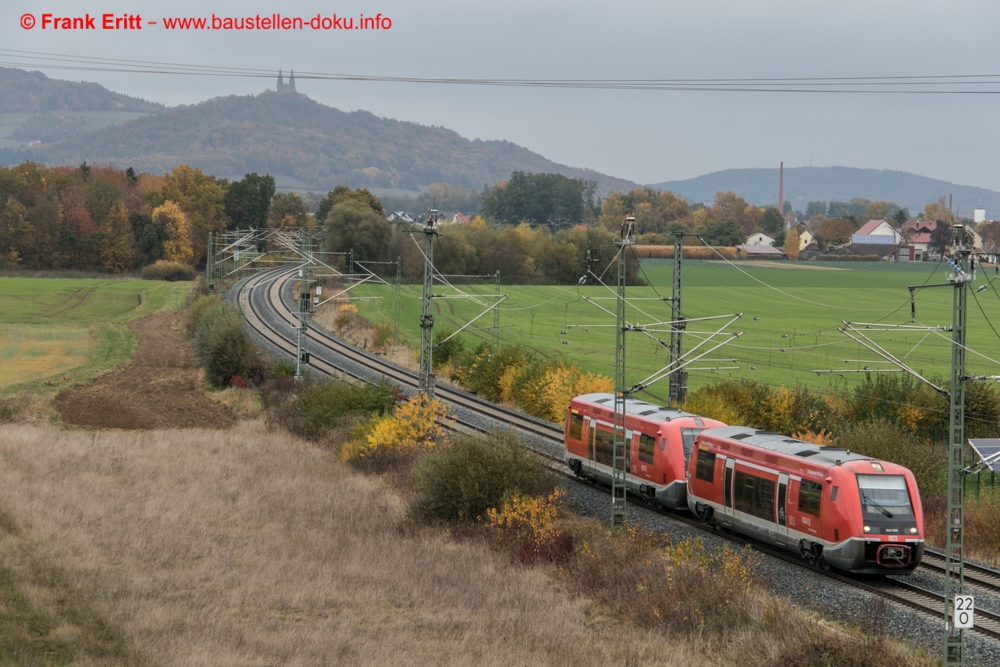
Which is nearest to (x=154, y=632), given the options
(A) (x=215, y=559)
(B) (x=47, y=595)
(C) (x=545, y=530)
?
(B) (x=47, y=595)

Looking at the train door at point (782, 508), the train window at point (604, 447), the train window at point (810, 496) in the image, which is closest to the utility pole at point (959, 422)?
the train window at point (810, 496)

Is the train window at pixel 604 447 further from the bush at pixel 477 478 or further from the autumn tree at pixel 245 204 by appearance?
the autumn tree at pixel 245 204

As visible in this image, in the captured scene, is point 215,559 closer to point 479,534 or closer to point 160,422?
point 479,534

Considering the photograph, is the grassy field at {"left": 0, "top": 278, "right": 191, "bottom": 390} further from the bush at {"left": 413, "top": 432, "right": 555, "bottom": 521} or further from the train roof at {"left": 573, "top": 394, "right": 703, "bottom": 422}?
the train roof at {"left": 573, "top": 394, "right": 703, "bottom": 422}

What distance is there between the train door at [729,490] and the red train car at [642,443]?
2658 millimetres

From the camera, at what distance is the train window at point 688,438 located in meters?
30.8

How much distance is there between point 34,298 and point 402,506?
285ft

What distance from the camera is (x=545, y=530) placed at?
1091 inches

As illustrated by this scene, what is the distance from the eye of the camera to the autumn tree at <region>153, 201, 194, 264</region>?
140 m

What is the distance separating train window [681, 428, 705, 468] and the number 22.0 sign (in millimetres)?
13984

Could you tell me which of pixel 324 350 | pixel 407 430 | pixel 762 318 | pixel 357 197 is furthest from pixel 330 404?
pixel 357 197

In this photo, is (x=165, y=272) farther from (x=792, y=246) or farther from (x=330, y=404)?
(x=792, y=246)

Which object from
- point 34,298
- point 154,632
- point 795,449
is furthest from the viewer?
point 34,298

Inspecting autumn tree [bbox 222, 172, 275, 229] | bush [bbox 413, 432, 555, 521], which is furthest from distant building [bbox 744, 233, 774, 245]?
bush [bbox 413, 432, 555, 521]
